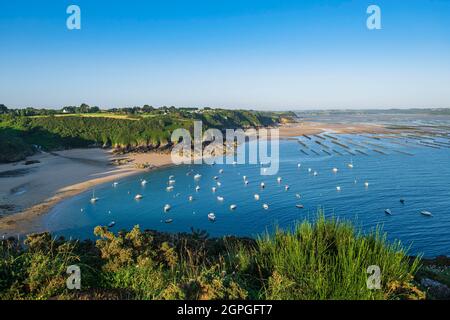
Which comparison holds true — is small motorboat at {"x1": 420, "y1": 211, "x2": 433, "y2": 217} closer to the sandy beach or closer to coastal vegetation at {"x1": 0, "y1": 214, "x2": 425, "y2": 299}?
coastal vegetation at {"x1": 0, "y1": 214, "x2": 425, "y2": 299}

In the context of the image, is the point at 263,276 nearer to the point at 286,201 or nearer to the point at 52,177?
the point at 286,201

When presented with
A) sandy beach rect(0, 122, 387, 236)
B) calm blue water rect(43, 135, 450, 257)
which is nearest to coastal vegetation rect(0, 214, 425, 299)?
calm blue water rect(43, 135, 450, 257)

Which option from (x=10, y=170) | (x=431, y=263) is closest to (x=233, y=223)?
(x=431, y=263)

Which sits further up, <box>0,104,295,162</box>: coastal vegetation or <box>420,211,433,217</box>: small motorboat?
<box>0,104,295,162</box>: coastal vegetation

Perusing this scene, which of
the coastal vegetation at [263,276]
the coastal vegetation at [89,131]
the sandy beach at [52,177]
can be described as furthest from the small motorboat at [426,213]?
the coastal vegetation at [89,131]

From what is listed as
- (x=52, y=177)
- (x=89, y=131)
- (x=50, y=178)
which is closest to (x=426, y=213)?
(x=50, y=178)

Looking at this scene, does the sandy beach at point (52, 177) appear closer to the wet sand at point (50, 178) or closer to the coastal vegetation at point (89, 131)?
the wet sand at point (50, 178)
